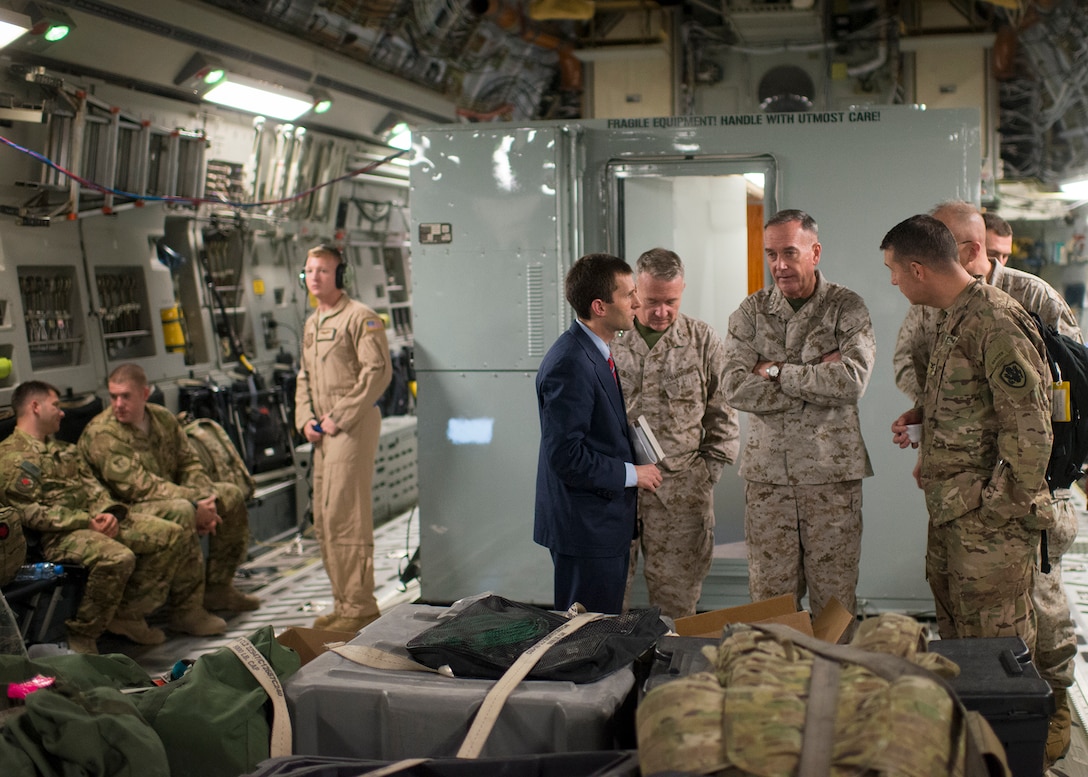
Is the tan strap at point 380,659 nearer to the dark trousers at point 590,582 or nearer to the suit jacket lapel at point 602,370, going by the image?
the dark trousers at point 590,582

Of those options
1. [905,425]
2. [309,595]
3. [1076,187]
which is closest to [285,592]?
[309,595]

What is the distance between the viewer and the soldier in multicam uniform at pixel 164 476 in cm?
541

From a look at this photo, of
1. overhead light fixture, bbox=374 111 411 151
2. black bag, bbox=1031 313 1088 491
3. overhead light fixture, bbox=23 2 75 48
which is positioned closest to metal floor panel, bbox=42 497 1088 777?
black bag, bbox=1031 313 1088 491

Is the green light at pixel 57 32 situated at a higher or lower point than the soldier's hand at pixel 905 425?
higher

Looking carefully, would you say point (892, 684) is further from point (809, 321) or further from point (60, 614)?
point (60, 614)

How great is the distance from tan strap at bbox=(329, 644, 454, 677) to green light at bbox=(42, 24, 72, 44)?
4.08 meters

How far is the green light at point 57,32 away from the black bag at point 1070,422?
4.75m

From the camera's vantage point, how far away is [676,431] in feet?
13.9

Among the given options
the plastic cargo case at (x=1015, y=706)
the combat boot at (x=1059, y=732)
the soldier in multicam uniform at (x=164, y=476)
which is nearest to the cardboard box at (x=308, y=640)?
the plastic cargo case at (x=1015, y=706)

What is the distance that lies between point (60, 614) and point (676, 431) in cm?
291

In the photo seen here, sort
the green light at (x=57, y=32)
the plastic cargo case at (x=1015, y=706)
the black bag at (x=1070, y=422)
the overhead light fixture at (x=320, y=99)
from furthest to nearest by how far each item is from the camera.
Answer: the overhead light fixture at (x=320, y=99) < the green light at (x=57, y=32) < the black bag at (x=1070, y=422) < the plastic cargo case at (x=1015, y=706)

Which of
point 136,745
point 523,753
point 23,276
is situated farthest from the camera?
point 23,276

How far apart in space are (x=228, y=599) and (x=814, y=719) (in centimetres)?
460

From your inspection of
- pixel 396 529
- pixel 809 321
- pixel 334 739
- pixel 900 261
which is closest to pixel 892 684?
pixel 334 739
